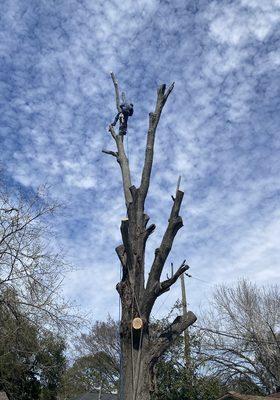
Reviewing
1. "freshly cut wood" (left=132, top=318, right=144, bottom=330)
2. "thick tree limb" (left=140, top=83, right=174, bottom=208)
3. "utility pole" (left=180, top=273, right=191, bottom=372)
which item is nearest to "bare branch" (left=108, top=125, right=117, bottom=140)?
"thick tree limb" (left=140, top=83, right=174, bottom=208)

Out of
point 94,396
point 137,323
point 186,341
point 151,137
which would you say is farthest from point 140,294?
point 94,396

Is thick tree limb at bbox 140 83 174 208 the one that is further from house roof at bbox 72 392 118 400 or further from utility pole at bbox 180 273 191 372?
house roof at bbox 72 392 118 400

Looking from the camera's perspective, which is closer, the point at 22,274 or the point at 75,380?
the point at 22,274

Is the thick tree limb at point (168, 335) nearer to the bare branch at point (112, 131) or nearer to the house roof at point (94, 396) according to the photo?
the bare branch at point (112, 131)

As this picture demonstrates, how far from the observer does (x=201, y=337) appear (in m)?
22.7

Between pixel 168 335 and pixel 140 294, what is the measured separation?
0.75 meters

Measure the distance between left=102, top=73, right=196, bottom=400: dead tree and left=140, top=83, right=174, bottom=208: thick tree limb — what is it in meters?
0.02

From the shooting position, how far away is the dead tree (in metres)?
6.43

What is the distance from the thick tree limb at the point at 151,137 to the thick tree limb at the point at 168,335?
2.06 metres

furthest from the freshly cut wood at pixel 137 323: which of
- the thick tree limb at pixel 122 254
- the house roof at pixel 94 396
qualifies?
the house roof at pixel 94 396

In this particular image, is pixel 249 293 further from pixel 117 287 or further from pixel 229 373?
pixel 117 287

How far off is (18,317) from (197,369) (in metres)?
12.3

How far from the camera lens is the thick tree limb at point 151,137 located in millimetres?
7898

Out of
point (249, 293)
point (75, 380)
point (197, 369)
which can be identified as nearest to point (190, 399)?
point (197, 369)
